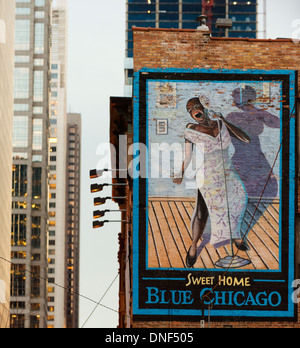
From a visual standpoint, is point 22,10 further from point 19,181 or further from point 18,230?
point 18,230

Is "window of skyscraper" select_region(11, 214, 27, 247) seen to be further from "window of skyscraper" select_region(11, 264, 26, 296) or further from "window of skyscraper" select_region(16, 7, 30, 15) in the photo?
"window of skyscraper" select_region(16, 7, 30, 15)

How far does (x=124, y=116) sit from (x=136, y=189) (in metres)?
9.44

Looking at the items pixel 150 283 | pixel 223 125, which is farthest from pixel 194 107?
pixel 150 283

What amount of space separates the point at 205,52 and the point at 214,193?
4.64 meters

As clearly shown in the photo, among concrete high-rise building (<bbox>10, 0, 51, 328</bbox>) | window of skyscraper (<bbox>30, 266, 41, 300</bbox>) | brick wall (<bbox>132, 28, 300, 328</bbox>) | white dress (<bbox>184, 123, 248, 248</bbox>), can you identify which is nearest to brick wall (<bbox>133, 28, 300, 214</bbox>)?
brick wall (<bbox>132, 28, 300, 328</bbox>)

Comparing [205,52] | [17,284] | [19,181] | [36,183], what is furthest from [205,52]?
[19,181]

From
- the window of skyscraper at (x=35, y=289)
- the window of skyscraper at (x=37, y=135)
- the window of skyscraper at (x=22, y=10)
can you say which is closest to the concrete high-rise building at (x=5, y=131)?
the window of skyscraper at (x=35, y=289)

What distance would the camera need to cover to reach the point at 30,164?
5787 inches

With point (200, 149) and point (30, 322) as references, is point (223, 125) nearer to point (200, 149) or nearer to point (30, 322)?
point (200, 149)

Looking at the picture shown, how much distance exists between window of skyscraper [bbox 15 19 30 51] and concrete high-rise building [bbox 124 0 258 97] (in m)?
24.1

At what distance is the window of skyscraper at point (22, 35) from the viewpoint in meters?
150

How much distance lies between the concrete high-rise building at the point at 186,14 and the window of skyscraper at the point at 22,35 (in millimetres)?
24106

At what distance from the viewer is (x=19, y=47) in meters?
150

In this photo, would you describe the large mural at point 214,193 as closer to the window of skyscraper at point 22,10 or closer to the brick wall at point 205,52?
the brick wall at point 205,52
